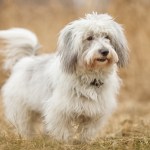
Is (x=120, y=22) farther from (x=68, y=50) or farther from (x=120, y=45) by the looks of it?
(x=68, y=50)

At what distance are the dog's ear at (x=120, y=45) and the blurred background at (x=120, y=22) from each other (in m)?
4.00

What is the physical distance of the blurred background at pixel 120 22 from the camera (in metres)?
13.4

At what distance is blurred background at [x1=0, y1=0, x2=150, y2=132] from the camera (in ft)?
43.8

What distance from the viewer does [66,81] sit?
7062mm

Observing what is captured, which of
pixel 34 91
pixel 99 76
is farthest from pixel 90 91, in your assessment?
pixel 34 91

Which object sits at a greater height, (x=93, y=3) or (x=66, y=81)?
(x=93, y=3)

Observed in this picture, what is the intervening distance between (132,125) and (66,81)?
2.13m

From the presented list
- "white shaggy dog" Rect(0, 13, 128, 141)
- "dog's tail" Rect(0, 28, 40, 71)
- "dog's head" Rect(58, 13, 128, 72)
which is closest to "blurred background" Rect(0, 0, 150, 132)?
"dog's tail" Rect(0, 28, 40, 71)

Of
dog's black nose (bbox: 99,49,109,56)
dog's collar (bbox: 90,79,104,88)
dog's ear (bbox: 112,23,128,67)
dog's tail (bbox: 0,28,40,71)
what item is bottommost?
dog's collar (bbox: 90,79,104,88)

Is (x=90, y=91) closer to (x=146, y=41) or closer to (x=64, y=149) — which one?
(x=64, y=149)

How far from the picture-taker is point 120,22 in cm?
1418

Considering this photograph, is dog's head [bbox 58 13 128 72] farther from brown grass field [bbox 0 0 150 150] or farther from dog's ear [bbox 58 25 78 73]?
brown grass field [bbox 0 0 150 150]

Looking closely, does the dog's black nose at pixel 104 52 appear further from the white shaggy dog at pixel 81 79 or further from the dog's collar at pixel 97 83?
the dog's collar at pixel 97 83

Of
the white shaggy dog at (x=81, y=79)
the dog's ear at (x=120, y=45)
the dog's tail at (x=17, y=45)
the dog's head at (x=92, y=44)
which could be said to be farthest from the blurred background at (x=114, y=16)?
the dog's head at (x=92, y=44)
